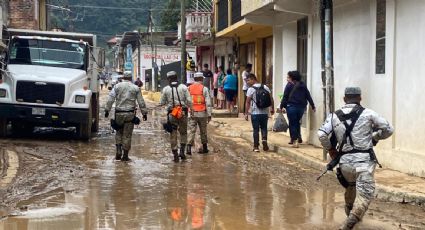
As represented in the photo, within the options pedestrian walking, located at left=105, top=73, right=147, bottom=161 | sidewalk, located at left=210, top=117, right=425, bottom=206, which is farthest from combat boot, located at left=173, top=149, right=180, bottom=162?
sidewalk, located at left=210, top=117, right=425, bottom=206

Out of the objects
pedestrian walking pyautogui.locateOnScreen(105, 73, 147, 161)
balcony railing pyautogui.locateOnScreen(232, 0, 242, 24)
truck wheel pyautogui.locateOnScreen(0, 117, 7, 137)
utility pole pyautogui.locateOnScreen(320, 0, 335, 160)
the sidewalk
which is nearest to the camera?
the sidewalk

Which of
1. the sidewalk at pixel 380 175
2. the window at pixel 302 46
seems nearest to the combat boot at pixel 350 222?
the sidewalk at pixel 380 175

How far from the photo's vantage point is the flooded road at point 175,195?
742cm

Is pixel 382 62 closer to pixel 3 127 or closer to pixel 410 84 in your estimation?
pixel 410 84

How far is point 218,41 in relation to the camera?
102 ft

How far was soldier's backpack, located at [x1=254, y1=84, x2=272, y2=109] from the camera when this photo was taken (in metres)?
13.8

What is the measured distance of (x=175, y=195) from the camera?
29.6ft

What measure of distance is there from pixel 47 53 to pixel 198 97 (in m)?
4.98

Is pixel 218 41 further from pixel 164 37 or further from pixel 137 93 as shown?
pixel 164 37

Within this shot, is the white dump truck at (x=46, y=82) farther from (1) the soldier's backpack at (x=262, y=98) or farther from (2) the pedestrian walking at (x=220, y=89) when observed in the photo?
(2) the pedestrian walking at (x=220, y=89)

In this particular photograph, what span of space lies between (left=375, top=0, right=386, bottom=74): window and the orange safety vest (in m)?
3.87

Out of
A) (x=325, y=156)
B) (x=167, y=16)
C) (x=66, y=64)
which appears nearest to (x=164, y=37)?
(x=167, y=16)

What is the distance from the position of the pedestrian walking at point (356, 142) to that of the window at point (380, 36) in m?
4.55

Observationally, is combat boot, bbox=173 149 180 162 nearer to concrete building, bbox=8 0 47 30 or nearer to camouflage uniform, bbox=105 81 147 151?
camouflage uniform, bbox=105 81 147 151
